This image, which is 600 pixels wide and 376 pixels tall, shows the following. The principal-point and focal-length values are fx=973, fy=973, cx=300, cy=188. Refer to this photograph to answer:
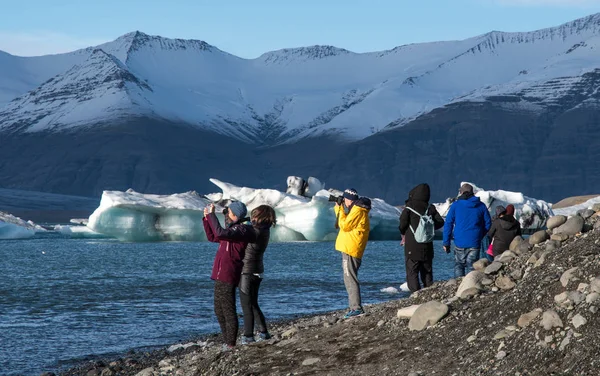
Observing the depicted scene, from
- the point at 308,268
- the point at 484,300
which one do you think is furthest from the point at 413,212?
the point at 308,268

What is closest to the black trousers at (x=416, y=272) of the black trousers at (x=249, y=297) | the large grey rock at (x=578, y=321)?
the black trousers at (x=249, y=297)

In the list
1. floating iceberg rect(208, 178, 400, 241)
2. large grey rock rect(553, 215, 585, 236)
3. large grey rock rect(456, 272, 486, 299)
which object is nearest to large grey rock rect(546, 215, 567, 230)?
large grey rock rect(553, 215, 585, 236)

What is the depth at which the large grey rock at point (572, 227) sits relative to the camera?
1113cm

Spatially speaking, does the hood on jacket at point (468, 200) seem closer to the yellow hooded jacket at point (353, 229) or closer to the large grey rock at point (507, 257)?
the large grey rock at point (507, 257)

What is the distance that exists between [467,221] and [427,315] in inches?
142

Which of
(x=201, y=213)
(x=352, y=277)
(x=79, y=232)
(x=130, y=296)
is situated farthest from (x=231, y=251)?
(x=79, y=232)

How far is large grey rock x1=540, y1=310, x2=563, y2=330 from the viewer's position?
805 centimetres

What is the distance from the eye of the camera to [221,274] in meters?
9.88

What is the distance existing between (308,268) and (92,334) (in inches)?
765

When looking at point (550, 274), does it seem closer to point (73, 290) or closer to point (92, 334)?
point (92, 334)

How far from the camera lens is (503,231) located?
1398cm

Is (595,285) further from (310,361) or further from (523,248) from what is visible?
(523,248)

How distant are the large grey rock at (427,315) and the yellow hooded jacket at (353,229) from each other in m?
1.91

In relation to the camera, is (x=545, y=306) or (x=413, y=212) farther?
(x=413, y=212)
